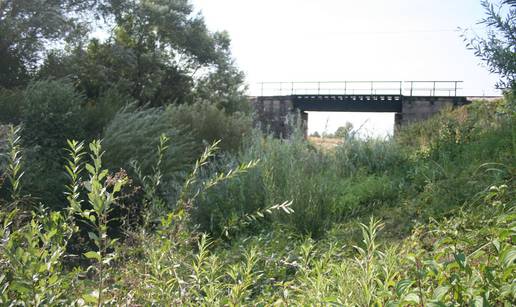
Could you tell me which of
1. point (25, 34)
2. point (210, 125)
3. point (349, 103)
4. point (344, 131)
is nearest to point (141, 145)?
point (210, 125)

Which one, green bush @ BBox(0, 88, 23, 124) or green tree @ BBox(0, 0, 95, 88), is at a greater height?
green tree @ BBox(0, 0, 95, 88)

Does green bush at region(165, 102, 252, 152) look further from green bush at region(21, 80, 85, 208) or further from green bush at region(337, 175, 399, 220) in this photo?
green bush at region(337, 175, 399, 220)

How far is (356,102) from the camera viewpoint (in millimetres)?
32031

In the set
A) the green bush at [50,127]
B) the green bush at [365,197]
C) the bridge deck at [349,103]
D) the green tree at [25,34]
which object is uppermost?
the green tree at [25,34]

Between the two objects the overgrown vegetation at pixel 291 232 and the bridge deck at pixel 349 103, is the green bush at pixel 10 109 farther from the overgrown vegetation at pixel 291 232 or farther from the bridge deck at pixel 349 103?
the bridge deck at pixel 349 103

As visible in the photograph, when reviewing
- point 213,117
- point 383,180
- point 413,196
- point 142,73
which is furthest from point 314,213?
point 142,73

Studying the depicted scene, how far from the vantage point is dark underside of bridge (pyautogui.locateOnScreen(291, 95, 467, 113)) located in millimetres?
30573

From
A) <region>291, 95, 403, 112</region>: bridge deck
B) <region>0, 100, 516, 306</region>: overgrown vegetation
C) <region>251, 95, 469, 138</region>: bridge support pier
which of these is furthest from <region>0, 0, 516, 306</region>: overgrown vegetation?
<region>291, 95, 403, 112</region>: bridge deck

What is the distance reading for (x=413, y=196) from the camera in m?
6.28

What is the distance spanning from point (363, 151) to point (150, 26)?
15.7 m

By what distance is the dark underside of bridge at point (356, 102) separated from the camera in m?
30.6

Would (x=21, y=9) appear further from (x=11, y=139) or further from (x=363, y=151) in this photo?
(x=11, y=139)

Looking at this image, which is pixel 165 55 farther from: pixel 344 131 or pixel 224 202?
pixel 224 202

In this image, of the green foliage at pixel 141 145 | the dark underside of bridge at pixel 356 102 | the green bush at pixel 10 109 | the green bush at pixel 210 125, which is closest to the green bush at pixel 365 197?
the green foliage at pixel 141 145
